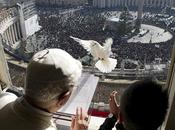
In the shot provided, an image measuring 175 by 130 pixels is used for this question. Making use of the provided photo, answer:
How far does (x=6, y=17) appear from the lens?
7.59 metres

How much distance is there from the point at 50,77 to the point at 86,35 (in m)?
6.94

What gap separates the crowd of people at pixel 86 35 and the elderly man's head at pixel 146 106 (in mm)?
4080

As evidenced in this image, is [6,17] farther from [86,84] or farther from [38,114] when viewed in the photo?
[38,114]

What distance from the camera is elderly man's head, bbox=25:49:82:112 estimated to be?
46 cm

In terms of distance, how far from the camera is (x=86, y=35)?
24.1 feet

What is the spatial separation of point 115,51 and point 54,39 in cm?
166

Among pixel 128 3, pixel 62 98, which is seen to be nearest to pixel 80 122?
pixel 62 98

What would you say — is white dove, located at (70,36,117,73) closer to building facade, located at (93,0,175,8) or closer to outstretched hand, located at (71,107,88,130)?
outstretched hand, located at (71,107,88,130)

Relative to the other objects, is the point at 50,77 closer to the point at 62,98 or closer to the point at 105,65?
the point at 62,98

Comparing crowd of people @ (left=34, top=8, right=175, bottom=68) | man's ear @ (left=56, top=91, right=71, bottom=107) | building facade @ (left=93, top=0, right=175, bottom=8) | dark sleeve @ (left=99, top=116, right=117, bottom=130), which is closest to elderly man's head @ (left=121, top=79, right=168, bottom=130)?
man's ear @ (left=56, top=91, right=71, bottom=107)

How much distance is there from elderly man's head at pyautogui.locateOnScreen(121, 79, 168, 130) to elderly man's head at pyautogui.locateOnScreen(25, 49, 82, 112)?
121mm

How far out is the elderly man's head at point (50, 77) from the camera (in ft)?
1.52

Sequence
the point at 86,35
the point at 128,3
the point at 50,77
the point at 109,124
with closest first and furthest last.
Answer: the point at 50,77
the point at 109,124
the point at 86,35
the point at 128,3

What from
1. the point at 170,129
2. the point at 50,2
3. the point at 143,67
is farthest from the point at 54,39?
the point at 170,129
